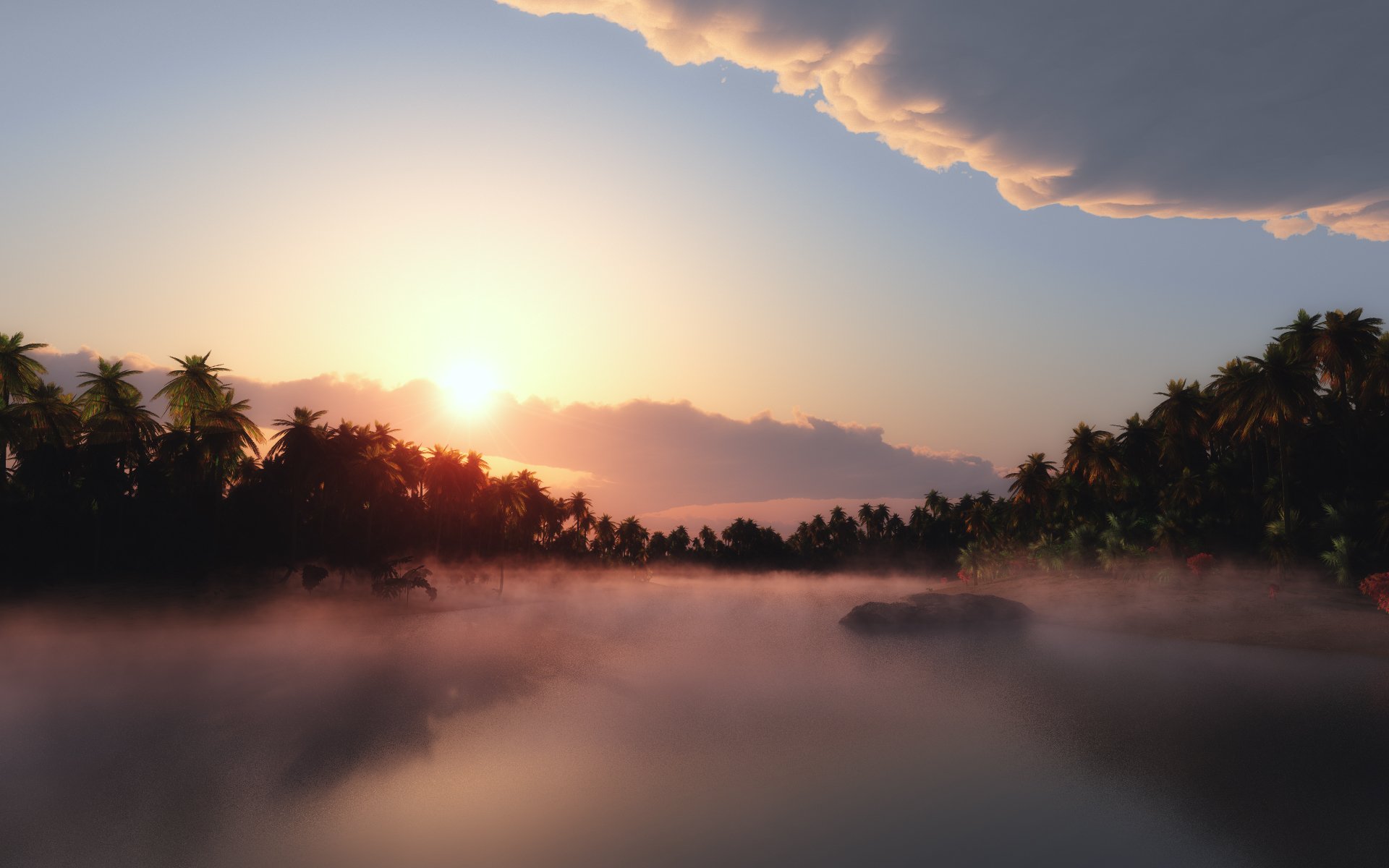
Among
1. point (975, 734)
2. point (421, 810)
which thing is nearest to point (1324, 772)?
point (975, 734)

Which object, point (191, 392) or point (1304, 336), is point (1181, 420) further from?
point (191, 392)

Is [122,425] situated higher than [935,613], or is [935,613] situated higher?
[122,425]

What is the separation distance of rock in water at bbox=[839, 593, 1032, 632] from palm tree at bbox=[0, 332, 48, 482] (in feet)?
214

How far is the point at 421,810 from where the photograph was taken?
1734 cm

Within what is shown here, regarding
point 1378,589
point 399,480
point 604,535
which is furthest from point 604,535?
point 1378,589

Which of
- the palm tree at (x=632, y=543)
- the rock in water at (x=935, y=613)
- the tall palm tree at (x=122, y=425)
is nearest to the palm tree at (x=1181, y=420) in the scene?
the rock in water at (x=935, y=613)

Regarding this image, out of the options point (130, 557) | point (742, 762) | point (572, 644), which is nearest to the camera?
point (742, 762)

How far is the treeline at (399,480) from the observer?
53156 millimetres

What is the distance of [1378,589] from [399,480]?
81.5 meters

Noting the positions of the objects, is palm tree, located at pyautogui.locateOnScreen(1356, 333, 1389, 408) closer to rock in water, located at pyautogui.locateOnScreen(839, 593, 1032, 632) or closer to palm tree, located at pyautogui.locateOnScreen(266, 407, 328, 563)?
rock in water, located at pyautogui.locateOnScreen(839, 593, 1032, 632)

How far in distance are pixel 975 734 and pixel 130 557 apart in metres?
59.2

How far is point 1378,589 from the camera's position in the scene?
43281 mm

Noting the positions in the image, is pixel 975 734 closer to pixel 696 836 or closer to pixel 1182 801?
pixel 1182 801

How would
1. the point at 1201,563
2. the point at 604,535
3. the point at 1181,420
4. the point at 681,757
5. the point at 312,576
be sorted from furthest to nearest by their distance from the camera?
the point at 604,535 → the point at 1181,420 → the point at 312,576 → the point at 1201,563 → the point at 681,757
